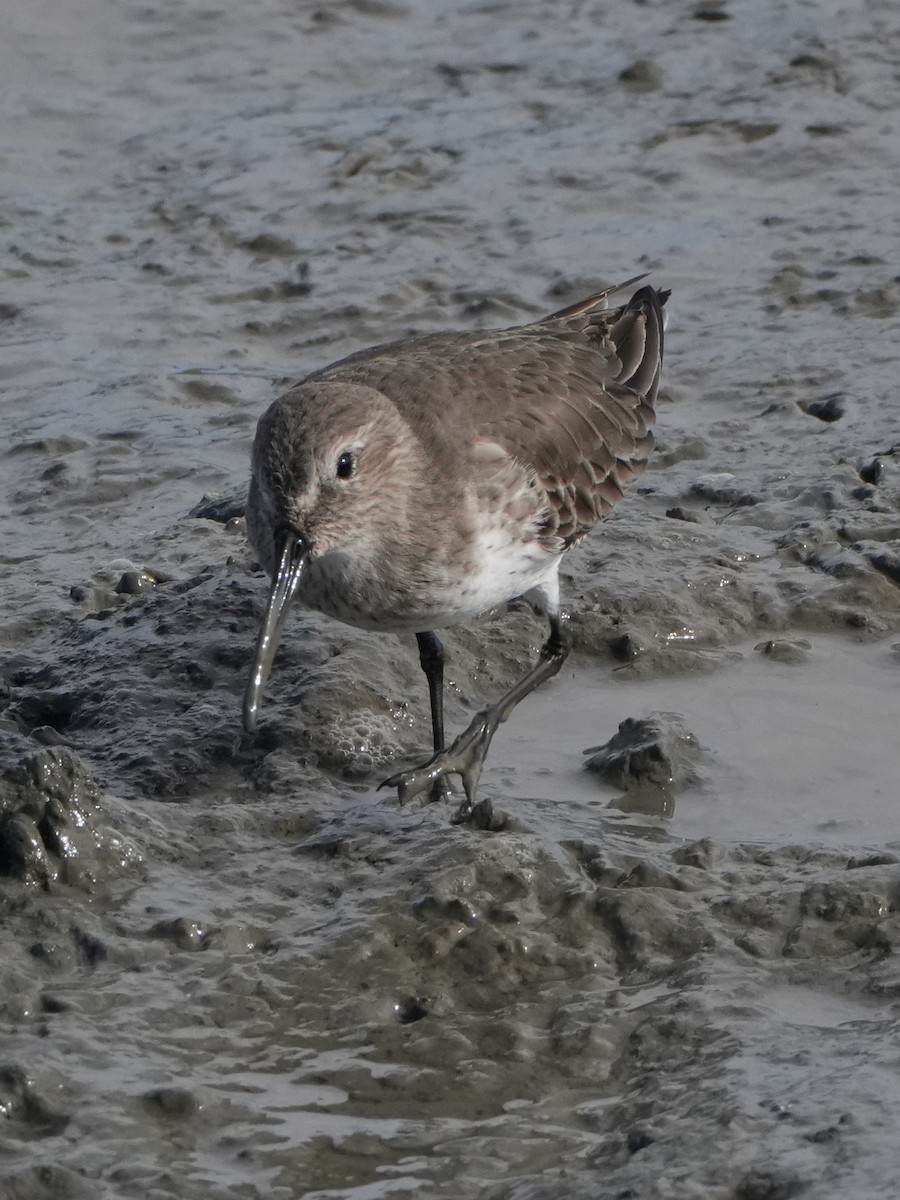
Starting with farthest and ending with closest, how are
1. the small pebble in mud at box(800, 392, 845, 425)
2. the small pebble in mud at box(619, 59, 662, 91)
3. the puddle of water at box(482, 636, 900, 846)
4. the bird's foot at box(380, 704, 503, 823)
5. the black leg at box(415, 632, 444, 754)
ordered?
the small pebble in mud at box(619, 59, 662, 91) < the small pebble in mud at box(800, 392, 845, 425) < the black leg at box(415, 632, 444, 754) < the puddle of water at box(482, 636, 900, 846) < the bird's foot at box(380, 704, 503, 823)

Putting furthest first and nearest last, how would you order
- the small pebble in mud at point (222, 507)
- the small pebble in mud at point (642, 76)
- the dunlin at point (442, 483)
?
1. the small pebble in mud at point (642, 76)
2. the small pebble in mud at point (222, 507)
3. the dunlin at point (442, 483)

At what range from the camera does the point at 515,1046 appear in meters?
4.93

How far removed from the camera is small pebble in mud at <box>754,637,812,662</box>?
7.28 m

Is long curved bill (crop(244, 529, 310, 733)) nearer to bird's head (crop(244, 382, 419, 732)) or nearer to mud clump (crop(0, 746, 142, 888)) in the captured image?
bird's head (crop(244, 382, 419, 732))

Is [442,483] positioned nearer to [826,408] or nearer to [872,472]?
[872,472]

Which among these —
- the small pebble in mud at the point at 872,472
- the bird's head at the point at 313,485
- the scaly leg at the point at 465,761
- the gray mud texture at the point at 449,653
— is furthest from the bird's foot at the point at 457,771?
the small pebble in mud at the point at 872,472

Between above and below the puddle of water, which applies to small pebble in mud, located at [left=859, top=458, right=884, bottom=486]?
above

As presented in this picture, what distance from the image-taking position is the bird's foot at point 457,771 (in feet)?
20.0

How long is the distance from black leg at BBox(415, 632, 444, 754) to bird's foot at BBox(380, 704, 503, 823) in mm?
282

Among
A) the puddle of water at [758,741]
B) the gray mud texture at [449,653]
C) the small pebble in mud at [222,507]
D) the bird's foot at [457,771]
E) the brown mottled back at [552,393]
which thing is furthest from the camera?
the small pebble in mud at [222,507]

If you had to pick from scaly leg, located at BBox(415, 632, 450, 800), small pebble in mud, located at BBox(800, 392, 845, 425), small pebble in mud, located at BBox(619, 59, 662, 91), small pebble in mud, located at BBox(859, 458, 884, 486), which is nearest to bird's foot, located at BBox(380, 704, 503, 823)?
scaly leg, located at BBox(415, 632, 450, 800)

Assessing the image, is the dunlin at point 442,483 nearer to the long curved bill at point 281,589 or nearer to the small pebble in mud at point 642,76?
the long curved bill at point 281,589

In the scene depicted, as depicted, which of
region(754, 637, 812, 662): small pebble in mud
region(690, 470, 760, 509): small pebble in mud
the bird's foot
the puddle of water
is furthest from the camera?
region(690, 470, 760, 509): small pebble in mud

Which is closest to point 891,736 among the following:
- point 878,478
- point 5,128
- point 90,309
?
point 878,478
